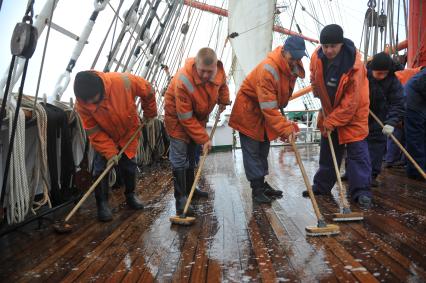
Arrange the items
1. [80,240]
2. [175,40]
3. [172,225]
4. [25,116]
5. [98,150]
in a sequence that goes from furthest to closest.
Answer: [175,40], [98,150], [25,116], [172,225], [80,240]

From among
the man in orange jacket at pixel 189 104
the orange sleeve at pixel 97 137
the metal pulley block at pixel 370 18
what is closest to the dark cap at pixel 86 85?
the orange sleeve at pixel 97 137

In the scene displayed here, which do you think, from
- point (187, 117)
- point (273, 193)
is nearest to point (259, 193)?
point (273, 193)

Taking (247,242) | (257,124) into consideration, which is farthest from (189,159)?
(247,242)

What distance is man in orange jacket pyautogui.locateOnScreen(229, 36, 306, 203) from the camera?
3.29 metres

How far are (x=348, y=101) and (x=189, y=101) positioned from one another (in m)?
1.24

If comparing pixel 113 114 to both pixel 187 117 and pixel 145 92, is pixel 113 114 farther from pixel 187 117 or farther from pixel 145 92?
pixel 187 117

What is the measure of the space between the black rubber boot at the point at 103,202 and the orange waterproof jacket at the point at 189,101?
2.18 feet

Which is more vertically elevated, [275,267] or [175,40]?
[175,40]

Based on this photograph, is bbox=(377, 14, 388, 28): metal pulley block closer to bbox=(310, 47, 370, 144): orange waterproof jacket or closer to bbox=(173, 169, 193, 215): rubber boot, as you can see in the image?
bbox=(310, 47, 370, 144): orange waterproof jacket

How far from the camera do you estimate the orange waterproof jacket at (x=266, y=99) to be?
3.30 meters

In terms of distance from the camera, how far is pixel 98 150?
330 centimetres

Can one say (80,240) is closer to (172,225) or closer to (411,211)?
(172,225)

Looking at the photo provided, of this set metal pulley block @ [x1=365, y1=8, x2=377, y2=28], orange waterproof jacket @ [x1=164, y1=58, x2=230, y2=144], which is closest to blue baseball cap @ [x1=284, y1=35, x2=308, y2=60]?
orange waterproof jacket @ [x1=164, y1=58, x2=230, y2=144]

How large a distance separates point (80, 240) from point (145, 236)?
399mm
